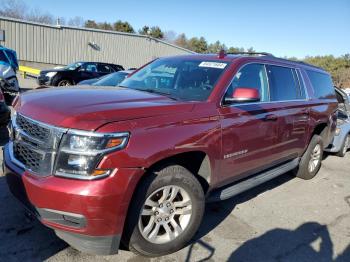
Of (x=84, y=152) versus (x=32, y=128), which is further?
(x=32, y=128)

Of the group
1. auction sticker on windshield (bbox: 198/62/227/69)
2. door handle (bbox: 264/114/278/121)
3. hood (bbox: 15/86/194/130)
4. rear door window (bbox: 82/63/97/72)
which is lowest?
door handle (bbox: 264/114/278/121)

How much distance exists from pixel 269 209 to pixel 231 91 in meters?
1.83

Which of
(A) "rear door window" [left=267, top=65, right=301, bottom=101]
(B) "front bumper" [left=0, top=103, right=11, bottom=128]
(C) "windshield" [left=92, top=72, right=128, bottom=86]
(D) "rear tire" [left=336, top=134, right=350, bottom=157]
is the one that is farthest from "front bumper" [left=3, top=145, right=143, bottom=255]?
(C) "windshield" [left=92, top=72, right=128, bottom=86]

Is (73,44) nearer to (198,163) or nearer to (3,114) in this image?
(3,114)

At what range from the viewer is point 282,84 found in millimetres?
5043

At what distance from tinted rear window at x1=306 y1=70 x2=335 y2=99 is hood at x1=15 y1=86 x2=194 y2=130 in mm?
3362

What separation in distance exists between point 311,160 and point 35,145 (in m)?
4.80

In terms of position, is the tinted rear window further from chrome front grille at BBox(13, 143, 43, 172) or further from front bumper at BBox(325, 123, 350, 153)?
→ chrome front grille at BBox(13, 143, 43, 172)

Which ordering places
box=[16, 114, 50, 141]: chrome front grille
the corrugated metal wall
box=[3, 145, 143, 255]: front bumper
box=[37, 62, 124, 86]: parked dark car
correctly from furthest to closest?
the corrugated metal wall
box=[37, 62, 124, 86]: parked dark car
box=[16, 114, 50, 141]: chrome front grille
box=[3, 145, 143, 255]: front bumper

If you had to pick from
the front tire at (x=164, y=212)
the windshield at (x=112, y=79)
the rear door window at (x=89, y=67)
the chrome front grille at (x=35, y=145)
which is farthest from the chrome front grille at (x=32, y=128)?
the rear door window at (x=89, y=67)

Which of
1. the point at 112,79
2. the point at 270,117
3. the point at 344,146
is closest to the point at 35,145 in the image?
the point at 270,117

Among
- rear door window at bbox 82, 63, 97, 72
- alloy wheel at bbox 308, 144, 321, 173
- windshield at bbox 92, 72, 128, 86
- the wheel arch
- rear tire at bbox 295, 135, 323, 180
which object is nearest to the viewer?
the wheel arch

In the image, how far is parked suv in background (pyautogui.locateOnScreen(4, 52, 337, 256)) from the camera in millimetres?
2797

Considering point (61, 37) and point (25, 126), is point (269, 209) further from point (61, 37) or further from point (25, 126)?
point (61, 37)
